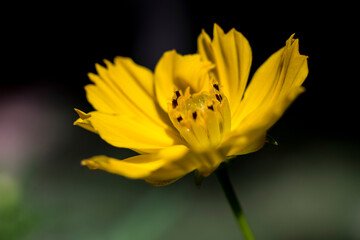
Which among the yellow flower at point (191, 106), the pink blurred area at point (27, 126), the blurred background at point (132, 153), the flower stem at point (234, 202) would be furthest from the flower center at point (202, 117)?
the pink blurred area at point (27, 126)

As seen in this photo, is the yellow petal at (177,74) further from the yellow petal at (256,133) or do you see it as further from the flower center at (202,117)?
the yellow petal at (256,133)

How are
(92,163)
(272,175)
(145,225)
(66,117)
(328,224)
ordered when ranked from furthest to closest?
(66,117)
(272,175)
(328,224)
(145,225)
(92,163)

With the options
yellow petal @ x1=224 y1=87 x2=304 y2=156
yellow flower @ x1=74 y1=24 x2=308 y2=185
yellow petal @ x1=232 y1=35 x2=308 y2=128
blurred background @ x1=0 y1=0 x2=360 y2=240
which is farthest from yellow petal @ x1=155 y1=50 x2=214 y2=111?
blurred background @ x1=0 y1=0 x2=360 y2=240

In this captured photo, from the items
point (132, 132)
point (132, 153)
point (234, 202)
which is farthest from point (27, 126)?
point (234, 202)

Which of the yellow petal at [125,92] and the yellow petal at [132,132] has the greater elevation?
the yellow petal at [125,92]

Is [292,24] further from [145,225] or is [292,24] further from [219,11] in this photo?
[145,225]

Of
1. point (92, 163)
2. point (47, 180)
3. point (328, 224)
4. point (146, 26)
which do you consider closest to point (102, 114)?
point (92, 163)

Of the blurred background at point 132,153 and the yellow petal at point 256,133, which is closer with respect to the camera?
the yellow petal at point 256,133
